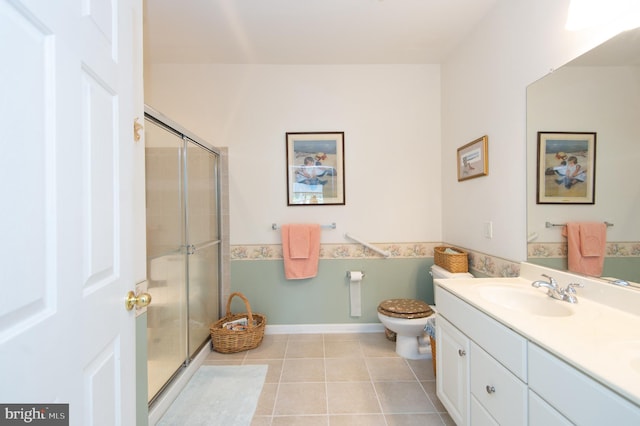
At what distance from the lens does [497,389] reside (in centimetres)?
102

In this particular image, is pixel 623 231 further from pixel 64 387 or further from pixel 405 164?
pixel 64 387

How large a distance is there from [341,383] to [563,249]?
60.7 inches

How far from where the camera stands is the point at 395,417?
5.01 ft

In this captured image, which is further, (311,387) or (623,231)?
(311,387)

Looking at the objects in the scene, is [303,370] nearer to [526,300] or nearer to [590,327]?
[526,300]

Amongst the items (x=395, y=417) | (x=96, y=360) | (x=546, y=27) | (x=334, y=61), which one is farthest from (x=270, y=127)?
(x=395, y=417)

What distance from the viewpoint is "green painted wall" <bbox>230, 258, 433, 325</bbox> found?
2572 millimetres

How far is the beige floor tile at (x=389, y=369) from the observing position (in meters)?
1.88

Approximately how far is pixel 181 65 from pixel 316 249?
215cm

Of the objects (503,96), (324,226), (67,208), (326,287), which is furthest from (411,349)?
(67,208)

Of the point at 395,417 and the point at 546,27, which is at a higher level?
the point at 546,27

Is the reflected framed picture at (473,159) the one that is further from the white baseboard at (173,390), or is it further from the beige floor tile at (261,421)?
the white baseboard at (173,390)

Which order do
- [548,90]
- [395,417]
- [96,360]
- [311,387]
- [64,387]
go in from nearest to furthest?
[64,387], [96,360], [548,90], [395,417], [311,387]

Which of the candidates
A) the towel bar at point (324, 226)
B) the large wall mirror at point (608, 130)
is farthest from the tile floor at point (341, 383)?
the large wall mirror at point (608, 130)
